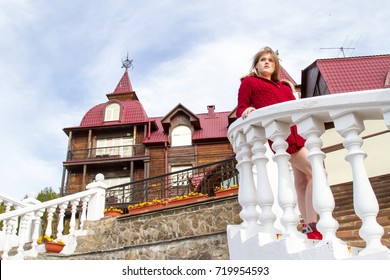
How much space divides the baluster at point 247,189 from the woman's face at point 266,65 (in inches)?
25.6

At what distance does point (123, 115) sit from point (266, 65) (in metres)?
20.0

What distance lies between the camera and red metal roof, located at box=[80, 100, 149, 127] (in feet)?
70.8

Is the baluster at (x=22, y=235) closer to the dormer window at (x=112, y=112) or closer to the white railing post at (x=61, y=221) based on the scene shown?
the white railing post at (x=61, y=221)

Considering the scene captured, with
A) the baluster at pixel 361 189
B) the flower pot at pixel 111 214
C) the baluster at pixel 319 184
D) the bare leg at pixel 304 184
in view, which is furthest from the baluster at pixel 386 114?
the flower pot at pixel 111 214

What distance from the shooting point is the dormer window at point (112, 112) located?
22.0 metres

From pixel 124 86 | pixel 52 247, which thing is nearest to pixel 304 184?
pixel 52 247

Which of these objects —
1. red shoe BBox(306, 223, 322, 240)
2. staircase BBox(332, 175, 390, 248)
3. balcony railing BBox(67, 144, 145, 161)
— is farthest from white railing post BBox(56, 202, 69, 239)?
balcony railing BBox(67, 144, 145, 161)

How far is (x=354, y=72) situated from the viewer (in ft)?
35.6

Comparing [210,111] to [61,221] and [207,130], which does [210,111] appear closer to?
[207,130]

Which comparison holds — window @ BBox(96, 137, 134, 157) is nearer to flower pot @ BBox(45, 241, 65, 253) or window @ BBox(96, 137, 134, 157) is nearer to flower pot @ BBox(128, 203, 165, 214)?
flower pot @ BBox(128, 203, 165, 214)

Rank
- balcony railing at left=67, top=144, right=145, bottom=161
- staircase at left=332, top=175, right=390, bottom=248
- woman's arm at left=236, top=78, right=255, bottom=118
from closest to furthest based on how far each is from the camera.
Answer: woman's arm at left=236, top=78, right=255, bottom=118, staircase at left=332, top=175, right=390, bottom=248, balcony railing at left=67, top=144, right=145, bottom=161

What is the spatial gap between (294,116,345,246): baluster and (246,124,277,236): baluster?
0.33 m
